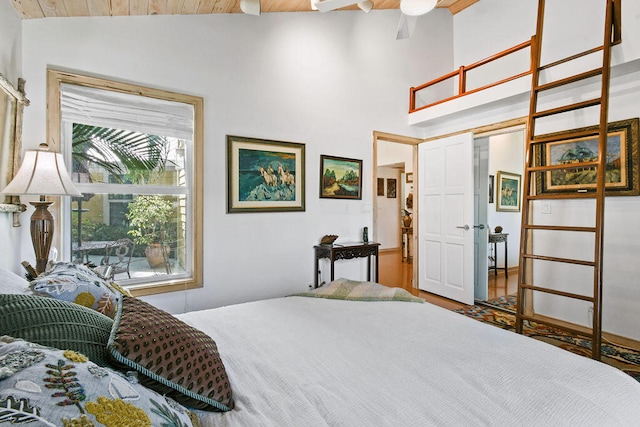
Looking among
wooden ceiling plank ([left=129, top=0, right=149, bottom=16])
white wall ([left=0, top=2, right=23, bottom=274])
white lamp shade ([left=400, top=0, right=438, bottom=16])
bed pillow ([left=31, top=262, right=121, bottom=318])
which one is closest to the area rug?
white lamp shade ([left=400, top=0, right=438, bottom=16])

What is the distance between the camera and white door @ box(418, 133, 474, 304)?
3961 millimetres

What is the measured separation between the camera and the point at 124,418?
0.54 metres

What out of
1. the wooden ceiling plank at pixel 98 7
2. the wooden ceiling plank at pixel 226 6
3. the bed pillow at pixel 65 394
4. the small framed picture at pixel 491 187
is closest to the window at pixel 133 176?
the wooden ceiling plank at pixel 98 7

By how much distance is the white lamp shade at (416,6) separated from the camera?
2.00 m

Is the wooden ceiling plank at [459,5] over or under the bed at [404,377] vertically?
over

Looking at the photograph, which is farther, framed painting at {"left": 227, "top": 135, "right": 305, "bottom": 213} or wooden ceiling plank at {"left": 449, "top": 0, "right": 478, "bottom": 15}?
wooden ceiling plank at {"left": 449, "top": 0, "right": 478, "bottom": 15}

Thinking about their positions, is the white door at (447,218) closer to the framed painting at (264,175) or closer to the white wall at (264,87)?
the white wall at (264,87)

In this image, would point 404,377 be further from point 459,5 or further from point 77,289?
point 459,5

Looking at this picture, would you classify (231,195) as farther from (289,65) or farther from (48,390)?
(48,390)

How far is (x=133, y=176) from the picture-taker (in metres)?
2.78

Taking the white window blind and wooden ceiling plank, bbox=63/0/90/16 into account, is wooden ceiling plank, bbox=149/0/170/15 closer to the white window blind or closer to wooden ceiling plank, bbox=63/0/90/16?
wooden ceiling plank, bbox=63/0/90/16

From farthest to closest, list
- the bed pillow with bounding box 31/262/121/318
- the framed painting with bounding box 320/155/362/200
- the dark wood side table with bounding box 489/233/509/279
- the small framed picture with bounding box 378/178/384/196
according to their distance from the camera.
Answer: the small framed picture with bounding box 378/178/384/196 < the dark wood side table with bounding box 489/233/509/279 < the framed painting with bounding box 320/155/362/200 < the bed pillow with bounding box 31/262/121/318

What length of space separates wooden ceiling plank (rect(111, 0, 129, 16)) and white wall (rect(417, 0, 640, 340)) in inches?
132

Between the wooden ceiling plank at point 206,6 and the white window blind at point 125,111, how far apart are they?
2.73 ft
